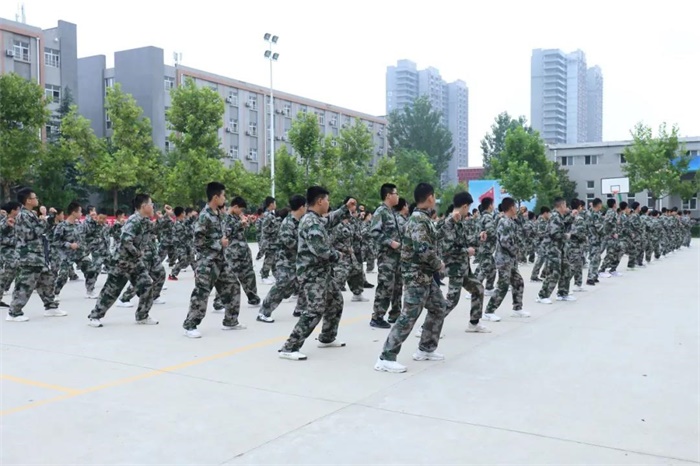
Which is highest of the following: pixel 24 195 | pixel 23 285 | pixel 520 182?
pixel 520 182

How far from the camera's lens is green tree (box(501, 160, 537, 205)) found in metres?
45.0

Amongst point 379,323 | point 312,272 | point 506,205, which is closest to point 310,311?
point 312,272

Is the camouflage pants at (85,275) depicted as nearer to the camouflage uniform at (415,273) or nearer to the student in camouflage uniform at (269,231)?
the student in camouflage uniform at (269,231)

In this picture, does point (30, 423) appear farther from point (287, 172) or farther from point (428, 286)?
point (287, 172)

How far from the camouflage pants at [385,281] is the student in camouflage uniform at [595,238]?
682 centimetres

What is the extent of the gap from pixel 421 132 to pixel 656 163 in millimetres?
25391

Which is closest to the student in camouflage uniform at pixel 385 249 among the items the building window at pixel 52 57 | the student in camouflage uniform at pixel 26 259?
the student in camouflage uniform at pixel 26 259

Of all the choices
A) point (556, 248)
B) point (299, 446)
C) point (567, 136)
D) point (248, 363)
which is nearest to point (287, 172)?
point (556, 248)

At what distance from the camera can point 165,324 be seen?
8.60 metres

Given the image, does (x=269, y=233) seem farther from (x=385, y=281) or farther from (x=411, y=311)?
(x=411, y=311)

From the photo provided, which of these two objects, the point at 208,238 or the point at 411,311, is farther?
the point at 208,238

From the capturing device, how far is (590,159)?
188ft

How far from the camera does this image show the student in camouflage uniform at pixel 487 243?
962 cm

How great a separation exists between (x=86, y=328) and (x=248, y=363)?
10.1 ft
